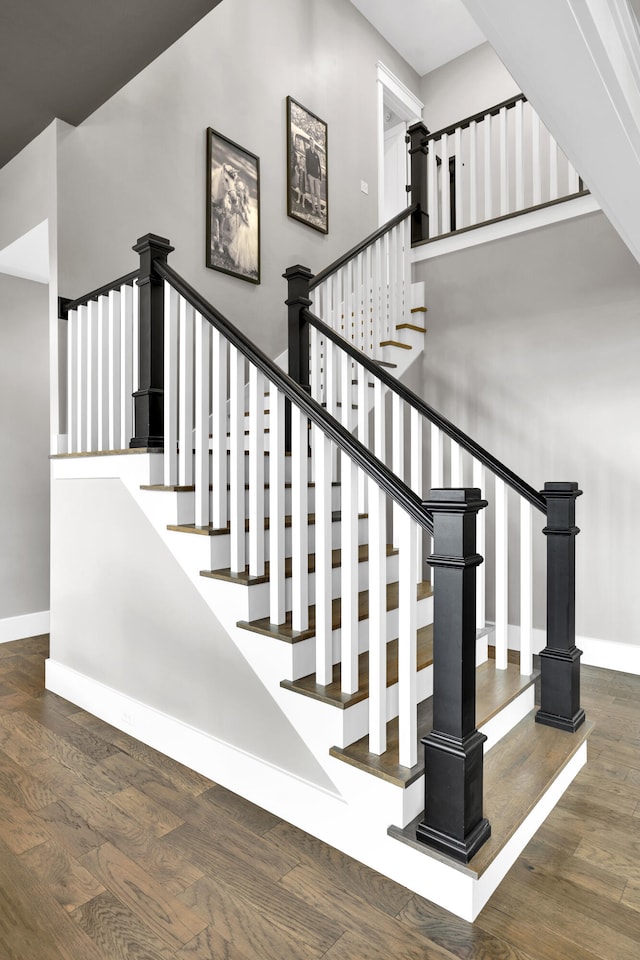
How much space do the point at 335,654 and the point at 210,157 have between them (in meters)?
3.46

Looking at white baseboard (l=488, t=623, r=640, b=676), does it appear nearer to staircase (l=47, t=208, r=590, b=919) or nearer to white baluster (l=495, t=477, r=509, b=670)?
staircase (l=47, t=208, r=590, b=919)

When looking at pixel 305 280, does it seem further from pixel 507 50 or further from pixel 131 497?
pixel 507 50

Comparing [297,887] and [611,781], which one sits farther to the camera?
[611,781]

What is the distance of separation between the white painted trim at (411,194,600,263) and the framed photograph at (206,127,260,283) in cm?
122

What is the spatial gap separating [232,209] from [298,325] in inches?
57.3

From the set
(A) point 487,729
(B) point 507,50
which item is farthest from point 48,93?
(A) point 487,729

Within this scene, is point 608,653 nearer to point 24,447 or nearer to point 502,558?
point 502,558

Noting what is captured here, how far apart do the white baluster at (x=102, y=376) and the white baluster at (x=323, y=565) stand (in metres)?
1.40

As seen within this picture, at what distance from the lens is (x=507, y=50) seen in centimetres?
124

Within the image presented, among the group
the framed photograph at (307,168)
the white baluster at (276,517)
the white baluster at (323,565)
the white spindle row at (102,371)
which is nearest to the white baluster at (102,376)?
the white spindle row at (102,371)

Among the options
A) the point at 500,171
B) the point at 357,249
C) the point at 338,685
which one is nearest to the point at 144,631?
the point at 338,685

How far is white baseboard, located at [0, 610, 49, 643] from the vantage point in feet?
12.6

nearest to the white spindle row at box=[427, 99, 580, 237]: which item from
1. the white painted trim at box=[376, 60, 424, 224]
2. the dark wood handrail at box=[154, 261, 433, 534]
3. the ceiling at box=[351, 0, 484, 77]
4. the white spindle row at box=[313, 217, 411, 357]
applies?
the white spindle row at box=[313, 217, 411, 357]

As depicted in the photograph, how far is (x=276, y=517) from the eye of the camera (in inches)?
82.5
